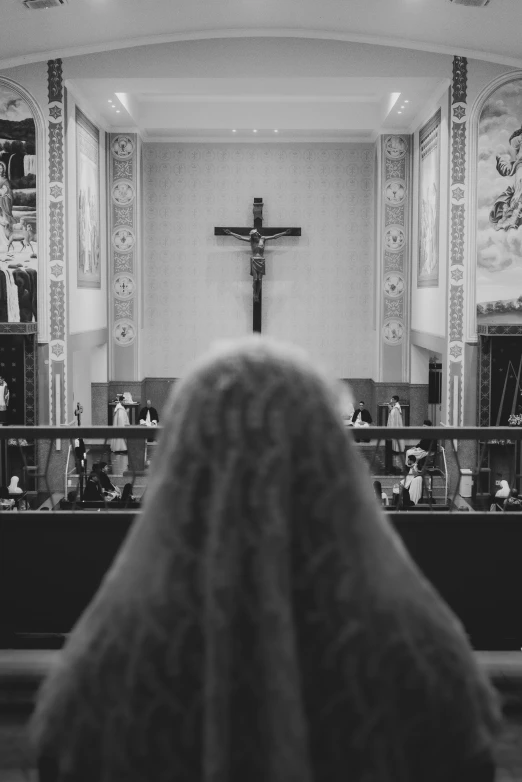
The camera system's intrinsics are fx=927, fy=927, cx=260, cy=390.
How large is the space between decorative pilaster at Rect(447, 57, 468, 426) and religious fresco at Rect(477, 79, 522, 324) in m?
0.30

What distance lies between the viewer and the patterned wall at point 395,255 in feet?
70.3

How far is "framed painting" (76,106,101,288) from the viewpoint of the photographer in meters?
18.0

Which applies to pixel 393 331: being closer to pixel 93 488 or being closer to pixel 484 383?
pixel 484 383

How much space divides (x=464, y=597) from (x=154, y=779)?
4.75m

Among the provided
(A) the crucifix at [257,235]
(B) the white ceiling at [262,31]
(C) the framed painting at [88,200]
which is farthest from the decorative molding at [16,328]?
(A) the crucifix at [257,235]

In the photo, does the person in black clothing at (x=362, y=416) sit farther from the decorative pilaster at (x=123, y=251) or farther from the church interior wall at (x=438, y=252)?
the decorative pilaster at (x=123, y=251)

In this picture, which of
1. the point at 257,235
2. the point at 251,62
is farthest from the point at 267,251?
the point at 251,62

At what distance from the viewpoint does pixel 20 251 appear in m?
16.5

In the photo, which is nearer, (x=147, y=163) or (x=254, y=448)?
(x=254, y=448)

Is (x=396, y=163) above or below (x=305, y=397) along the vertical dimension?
above

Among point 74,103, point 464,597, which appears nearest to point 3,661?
point 464,597

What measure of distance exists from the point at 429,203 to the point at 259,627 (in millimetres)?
18206

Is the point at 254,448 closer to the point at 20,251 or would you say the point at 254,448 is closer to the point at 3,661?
the point at 3,661

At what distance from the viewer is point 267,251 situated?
22906 millimetres
